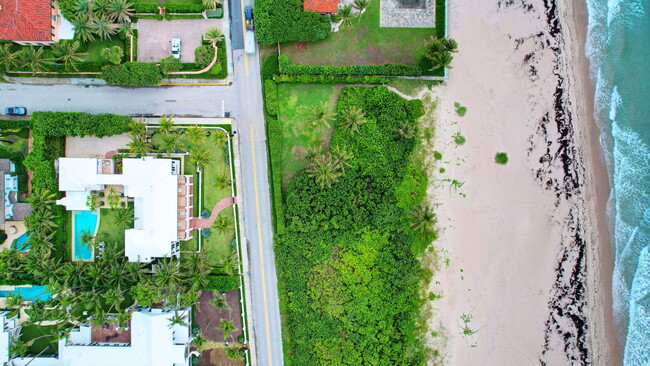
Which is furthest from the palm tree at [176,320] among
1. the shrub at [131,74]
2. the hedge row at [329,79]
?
the hedge row at [329,79]

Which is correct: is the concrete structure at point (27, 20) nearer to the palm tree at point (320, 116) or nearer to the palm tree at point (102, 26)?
the palm tree at point (102, 26)

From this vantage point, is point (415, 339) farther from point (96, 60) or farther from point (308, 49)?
point (96, 60)

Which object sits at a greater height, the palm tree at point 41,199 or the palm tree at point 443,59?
the palm tree at point 443,59

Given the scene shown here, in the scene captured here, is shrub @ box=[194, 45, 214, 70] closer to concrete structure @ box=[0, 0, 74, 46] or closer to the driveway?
the driveway

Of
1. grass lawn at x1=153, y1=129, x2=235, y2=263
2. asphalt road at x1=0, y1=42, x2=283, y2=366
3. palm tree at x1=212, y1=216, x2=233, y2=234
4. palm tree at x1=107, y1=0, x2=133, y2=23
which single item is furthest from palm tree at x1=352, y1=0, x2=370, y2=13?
palm tree at x1=212, y1=216, x2=233, y2=234

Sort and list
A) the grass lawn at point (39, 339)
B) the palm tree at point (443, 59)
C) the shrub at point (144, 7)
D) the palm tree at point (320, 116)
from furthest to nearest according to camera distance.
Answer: the grass lawn at point (39, 339), the shrub at point (144, 7), the palm tree at point (443, 59), the palm tree at point (320, 116)

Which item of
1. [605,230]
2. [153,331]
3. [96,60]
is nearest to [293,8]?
[96,60]
